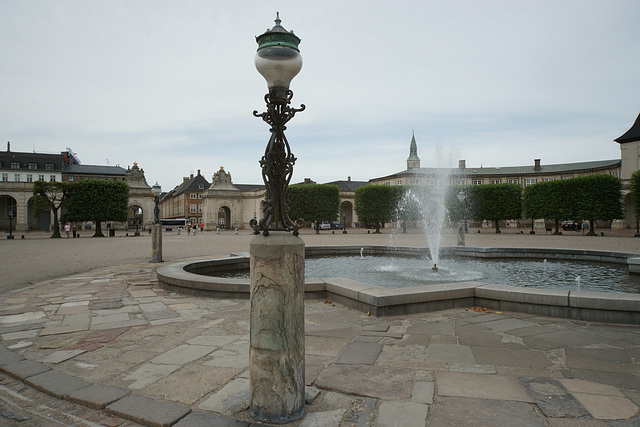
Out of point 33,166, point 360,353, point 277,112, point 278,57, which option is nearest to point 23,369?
point 360,353

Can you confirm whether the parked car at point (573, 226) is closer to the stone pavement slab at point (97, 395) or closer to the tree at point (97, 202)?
the tree at point (97, 202)

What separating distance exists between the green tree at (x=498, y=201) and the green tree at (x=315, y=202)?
55.2ft

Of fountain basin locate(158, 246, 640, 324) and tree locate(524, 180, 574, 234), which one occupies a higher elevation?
tree locate(524, 180, 574, 234)

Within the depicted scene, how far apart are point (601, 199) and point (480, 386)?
42208mm

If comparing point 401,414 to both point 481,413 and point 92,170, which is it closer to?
point 481,413

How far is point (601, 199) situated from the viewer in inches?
1471

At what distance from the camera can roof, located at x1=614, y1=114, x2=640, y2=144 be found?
4584 centimetres

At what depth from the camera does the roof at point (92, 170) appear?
78.0m

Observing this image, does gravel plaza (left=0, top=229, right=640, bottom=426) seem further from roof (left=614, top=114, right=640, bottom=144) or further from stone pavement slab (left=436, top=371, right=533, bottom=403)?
roof (left=614, top=114, right=640, bottom=144)

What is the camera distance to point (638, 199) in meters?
35.1

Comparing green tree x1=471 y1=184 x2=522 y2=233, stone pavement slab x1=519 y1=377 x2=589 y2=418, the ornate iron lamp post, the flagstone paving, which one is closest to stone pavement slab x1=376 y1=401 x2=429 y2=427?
the flagstone paving

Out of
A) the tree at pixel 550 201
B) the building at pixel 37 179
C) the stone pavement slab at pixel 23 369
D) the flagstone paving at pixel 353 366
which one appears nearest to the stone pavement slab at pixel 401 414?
the flagstone paving at pixel 353 366

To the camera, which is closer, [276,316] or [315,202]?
[276,316]

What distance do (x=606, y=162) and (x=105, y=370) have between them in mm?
84013
